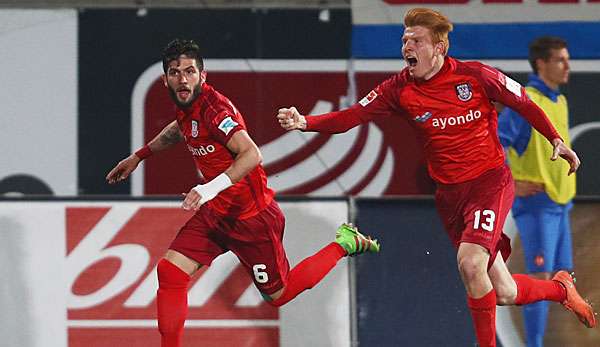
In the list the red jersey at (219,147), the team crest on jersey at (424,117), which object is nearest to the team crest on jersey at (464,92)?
the team crest on jersey at (424,117)

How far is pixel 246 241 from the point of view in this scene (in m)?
7.39

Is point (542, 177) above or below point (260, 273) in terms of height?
above

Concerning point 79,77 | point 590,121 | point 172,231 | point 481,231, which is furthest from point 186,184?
point 481,231

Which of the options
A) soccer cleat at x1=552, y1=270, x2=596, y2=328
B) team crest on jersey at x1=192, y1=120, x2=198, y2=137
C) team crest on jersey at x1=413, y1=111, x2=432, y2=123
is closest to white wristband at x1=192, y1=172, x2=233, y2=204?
team crest on jersey at x1=192, y1=120, x2=198, y2=137

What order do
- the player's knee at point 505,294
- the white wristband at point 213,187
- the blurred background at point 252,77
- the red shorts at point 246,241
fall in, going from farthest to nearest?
the blurred background at point 252,77 < the player's knee at point 505,294 < the red shorts at point 246,241 < the white wristband at point 213,187

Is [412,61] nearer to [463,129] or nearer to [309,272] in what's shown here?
[463,129]

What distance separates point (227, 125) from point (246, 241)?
27.5 inches

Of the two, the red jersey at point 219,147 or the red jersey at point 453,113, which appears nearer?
the red jersey at point 219,147

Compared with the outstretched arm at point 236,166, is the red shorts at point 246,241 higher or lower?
lower

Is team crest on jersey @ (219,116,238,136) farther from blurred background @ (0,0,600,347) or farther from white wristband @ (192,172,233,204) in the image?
blurred background @ (0,0,600,347)

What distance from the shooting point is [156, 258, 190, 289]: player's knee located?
281 inches

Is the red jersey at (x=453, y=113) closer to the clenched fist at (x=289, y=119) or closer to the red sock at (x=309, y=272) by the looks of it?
the clenched fist at (x=289, y=119)

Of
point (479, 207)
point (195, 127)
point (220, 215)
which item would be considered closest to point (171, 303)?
point (220, 215)

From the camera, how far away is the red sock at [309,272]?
7.53m
